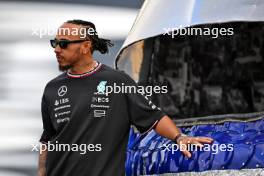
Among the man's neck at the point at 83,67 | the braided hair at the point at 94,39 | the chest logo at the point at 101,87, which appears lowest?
the chest logo at the point at 101,87

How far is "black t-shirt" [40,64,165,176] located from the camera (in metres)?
4.24

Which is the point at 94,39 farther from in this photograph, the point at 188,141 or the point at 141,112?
the point at 188,141

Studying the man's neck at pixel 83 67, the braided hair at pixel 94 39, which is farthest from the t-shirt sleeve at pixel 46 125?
the braided hair at pixel 94 39

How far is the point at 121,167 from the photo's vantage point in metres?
4.28

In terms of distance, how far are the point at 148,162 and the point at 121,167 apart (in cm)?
123

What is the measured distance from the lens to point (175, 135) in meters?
4.22

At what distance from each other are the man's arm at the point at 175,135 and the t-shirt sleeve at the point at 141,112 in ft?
0.10

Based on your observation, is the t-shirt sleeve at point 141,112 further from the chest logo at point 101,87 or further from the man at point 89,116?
the chest logo at point 101,87

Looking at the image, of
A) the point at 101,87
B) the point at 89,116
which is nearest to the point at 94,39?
the point at 101,87

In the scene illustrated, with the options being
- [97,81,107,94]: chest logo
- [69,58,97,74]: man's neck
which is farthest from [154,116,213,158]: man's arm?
[69,58,97,74]: man's neck

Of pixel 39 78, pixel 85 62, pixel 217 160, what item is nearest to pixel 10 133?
pixel 39 78

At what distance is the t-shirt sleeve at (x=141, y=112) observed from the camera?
428 cm

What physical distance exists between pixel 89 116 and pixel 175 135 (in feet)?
1.40

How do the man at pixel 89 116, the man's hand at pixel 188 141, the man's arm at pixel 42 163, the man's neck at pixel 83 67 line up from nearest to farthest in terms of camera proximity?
the man's hand at pixel 188 141 < the man at pixel 89 116 < the man's neck at pixel 83 67 < the man's arm at pixel 42 163
